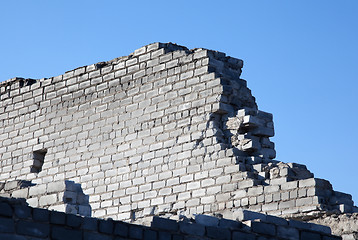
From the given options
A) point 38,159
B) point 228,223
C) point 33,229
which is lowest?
point 33,229

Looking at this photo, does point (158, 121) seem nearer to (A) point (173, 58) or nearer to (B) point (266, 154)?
(A) point (173, 58)

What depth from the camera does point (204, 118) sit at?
43.6 feet

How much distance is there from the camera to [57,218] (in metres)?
7.38

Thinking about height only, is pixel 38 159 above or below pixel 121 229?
above

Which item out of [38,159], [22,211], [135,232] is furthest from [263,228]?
[38,159]

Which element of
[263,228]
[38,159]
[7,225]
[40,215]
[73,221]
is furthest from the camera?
A: [38,159]

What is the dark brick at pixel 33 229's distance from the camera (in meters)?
7.10

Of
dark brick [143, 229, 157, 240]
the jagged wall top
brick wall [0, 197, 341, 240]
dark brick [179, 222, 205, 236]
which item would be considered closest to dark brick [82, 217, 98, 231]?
brick wall [0, 197, 341, 240]

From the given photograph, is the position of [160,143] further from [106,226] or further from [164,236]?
[106,226]

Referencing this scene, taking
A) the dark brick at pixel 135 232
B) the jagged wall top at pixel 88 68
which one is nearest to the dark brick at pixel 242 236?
the dark brick at pixel 135 232

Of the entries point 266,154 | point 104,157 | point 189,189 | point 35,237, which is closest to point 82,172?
point 104,157

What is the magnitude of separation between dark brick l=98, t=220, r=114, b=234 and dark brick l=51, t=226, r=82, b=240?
0.79ft

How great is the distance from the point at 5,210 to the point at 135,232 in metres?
1.37

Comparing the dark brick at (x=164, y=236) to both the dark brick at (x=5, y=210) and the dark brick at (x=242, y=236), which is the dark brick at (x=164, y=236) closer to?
the dark brick at (x=242, y=236)
